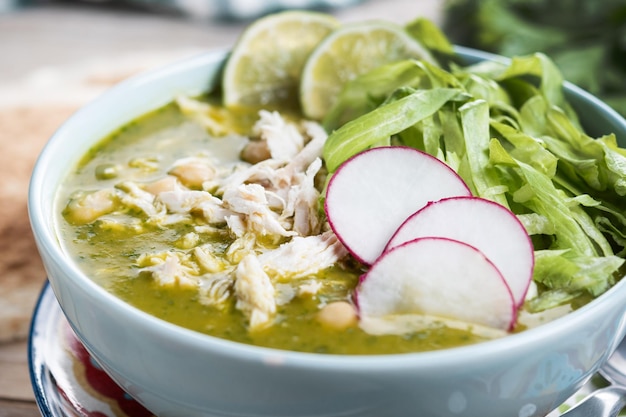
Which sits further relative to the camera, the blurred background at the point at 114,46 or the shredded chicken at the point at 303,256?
the blurred background at the point at 114,46

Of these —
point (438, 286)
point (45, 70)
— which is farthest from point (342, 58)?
point (45, 70)

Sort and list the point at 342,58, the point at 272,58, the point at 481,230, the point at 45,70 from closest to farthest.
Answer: the point at 481,230, the point at 342,58, the point at 272,58, the point at 45,70

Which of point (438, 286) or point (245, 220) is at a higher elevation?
point (438, 286)

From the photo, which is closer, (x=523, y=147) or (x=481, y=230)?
(x=481, y=230)

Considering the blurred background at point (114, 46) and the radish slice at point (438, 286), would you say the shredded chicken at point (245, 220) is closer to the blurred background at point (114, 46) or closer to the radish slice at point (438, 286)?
the radish slice at point (438, 286)

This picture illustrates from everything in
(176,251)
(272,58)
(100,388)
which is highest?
(272,58)

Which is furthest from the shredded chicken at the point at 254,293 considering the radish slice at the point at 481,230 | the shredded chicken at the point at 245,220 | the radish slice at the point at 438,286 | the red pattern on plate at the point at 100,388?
the red pattern on plate at the point at 100,388

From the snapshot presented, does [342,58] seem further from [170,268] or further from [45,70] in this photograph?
[45,70]
